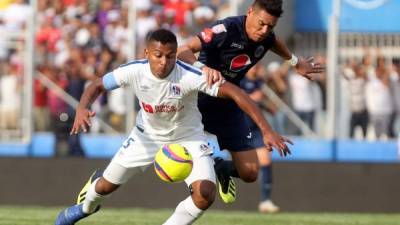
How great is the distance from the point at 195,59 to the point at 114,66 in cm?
782

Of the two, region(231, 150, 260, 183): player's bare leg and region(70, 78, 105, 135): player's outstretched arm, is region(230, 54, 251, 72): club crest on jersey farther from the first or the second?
region(70, 78, 105, 135): player's outstretched arm

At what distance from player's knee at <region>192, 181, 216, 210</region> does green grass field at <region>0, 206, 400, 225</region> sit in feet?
11.1

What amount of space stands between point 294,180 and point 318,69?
5602mm

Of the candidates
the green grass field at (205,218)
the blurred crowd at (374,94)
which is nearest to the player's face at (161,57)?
the green grass field at (205,218)

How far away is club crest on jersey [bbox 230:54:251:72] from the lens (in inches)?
428

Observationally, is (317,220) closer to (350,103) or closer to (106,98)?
(350,103)

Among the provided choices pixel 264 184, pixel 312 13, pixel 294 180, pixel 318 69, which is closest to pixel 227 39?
pixel 318 69

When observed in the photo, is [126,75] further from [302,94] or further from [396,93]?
[396,93]

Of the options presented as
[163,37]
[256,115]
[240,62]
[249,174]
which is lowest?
[249,174]

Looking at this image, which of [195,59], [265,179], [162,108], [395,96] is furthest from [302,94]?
[162,108]

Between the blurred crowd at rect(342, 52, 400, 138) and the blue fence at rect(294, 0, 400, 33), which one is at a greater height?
the blue fence at rect(294, 0, 400, 33)

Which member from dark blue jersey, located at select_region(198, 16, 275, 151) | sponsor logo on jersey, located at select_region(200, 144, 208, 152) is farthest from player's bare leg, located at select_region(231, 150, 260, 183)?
sponsor logo on jersey, located at select_region(200, 144, 208, 152)

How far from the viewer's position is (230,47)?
1080cm

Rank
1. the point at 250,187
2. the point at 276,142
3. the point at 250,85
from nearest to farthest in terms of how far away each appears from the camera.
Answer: the point at 276,142
the point at 250,85
the point at 250,187
